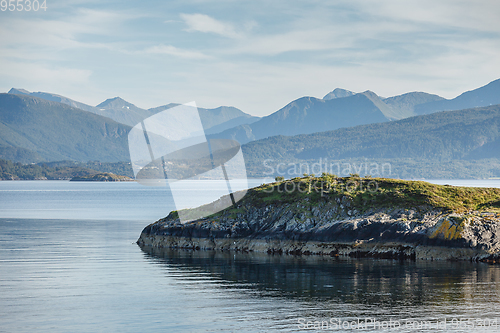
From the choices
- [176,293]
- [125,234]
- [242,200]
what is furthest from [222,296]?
[125,234]

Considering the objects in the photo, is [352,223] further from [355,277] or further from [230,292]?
[230,292]

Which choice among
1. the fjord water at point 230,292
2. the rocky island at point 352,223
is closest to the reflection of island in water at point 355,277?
the fjord water at point 230,292

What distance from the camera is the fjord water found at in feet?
81.8

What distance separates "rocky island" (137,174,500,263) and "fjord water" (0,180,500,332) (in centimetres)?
332

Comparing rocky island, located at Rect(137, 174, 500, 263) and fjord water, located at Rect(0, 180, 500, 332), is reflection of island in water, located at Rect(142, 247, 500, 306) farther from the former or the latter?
rocky island, located at Rect(137, 174, 500, 263)

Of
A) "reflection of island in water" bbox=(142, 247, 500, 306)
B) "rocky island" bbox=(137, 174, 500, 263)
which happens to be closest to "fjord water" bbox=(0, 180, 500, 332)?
"reflection of island in water" bbox=(142, 247, 500, 306)

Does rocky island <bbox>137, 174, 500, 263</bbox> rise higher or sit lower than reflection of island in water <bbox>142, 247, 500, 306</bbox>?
higher

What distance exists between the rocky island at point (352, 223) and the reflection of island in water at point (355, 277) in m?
2.86

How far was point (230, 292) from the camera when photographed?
106 feet

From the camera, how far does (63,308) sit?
90.2 ft

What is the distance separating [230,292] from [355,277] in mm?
10628

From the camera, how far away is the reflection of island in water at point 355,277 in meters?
30.3

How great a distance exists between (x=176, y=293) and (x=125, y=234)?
41.5 m

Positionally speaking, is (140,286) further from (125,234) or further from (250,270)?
(125,234)
